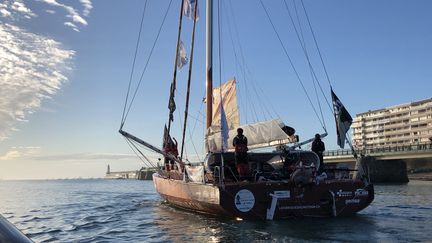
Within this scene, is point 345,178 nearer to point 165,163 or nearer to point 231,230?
point 231,230

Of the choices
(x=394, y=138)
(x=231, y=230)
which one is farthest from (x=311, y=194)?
(x=394, y=138)

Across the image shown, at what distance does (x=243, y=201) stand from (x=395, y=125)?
153 meters

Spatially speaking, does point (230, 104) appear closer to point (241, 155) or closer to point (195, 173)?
point (195, 173)

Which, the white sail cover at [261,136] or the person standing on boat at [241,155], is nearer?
the person standing on boat at [241,155]

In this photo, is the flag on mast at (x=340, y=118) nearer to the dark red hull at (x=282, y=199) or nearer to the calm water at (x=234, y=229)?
the dark red hull at (x=282, y=199)

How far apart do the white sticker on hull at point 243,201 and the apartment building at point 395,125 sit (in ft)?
385

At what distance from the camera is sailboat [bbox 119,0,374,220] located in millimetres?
14203

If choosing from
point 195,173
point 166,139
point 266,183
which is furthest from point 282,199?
point 166,139

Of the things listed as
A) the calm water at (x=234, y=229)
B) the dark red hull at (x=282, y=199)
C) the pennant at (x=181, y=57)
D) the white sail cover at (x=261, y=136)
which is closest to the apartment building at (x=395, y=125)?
the pennant at (x=181, y=57)

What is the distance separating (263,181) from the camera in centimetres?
1464

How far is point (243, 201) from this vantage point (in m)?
14.1

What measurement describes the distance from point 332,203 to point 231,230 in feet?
13.8

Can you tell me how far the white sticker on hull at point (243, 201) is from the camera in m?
14.1

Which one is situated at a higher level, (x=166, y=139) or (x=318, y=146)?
(x=166, y=139)
